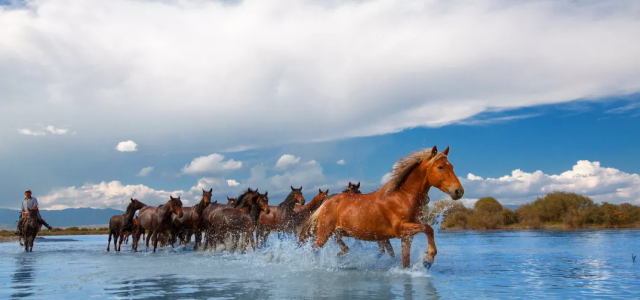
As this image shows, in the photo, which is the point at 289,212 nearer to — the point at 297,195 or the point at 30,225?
the point at 297,195

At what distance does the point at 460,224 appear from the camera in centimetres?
6259

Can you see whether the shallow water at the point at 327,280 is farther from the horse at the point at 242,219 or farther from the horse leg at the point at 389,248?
the horse at the point at 242,219

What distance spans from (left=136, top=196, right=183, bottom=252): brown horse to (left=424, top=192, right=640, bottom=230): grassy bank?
1186 inches

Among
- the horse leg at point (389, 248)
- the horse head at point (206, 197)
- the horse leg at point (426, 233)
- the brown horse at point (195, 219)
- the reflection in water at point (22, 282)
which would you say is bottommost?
the reflection in water at point (22, 282)

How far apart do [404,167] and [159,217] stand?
505 inches

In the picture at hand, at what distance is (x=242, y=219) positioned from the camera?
58.1ft

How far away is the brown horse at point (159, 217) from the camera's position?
19.2 meters

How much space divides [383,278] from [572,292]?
2.97m

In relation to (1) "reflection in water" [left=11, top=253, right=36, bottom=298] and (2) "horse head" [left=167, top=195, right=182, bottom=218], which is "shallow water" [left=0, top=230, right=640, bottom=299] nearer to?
(1) "reflection in water" [left=11, top=253, right=36, bottom=298]

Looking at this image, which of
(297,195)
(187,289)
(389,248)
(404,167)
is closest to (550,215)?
(297,195)

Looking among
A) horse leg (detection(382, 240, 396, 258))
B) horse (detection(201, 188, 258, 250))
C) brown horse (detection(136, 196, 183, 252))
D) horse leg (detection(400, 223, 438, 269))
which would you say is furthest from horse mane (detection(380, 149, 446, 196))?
brown horse (detection(136, 196, 183, 252))

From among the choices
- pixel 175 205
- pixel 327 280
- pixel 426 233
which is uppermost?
pixel 175 205

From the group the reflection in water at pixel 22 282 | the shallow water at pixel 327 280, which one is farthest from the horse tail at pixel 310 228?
the reflection in water at pixel 22 282

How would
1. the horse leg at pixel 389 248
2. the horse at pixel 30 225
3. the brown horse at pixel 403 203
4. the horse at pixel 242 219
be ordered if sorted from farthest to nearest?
the horse at pixel 30 225 → the horse at pixel 242 219 → the horse leg at pixel 389 248 → the brown horse at pixel 403 203
